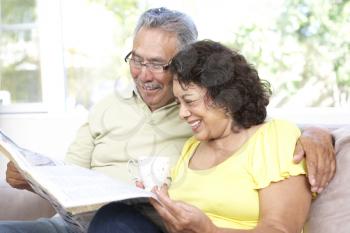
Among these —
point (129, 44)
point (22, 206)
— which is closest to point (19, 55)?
point (129, 44)

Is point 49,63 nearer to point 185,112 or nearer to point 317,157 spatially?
point 185,112

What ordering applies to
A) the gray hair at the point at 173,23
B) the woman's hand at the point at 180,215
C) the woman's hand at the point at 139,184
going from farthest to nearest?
the gray hair at the point at 173,23, the woman's hand at the point at 139,184, the woman's hand at the point at 180,215

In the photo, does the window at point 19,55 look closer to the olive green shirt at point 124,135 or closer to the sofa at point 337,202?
the olive green shirt at point 124,135

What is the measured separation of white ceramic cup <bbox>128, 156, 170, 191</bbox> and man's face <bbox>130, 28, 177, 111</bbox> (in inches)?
7.5

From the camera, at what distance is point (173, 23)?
1592mm


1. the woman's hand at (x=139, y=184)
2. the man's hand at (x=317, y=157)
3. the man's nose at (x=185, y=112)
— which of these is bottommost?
the woman's hand at (x=139, y=184)

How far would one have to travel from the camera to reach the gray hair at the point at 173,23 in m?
1.58

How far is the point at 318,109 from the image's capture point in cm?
245

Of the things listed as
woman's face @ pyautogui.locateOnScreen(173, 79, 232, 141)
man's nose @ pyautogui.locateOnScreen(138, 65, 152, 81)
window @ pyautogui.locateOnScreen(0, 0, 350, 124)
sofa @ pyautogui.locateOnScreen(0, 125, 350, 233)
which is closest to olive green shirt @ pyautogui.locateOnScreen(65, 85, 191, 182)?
man's nose @ pyautogui.locateOnScreen(138, 65, 152, 81)

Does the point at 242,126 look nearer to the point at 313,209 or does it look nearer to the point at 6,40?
the point at 313,209

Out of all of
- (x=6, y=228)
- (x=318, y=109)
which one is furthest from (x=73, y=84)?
(x=6, y=228)

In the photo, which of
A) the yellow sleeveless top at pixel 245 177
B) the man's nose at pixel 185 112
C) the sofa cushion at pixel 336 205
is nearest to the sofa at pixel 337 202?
the sofa cushion at pixel 336 205

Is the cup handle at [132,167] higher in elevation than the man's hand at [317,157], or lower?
lower

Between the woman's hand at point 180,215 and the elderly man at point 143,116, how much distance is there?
0.44 metres
